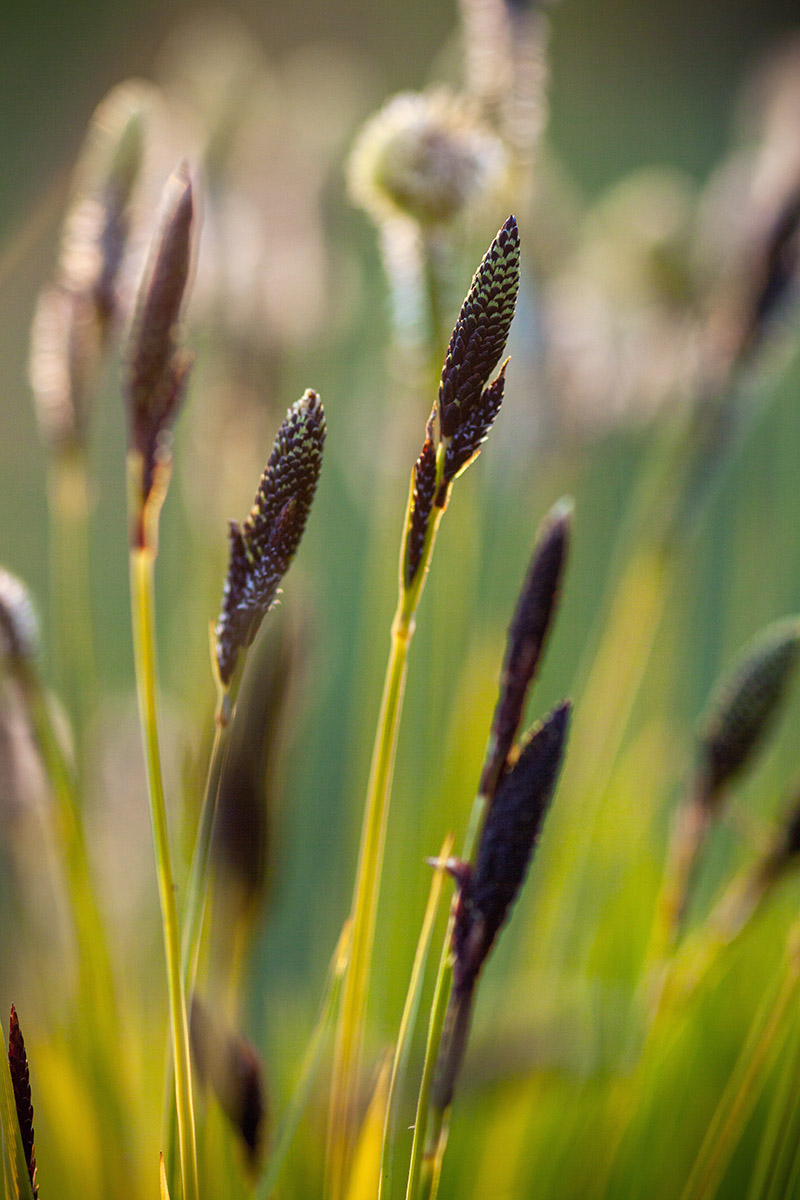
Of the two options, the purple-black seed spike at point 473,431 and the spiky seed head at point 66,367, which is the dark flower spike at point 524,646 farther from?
the spiky seed head at point 66,367

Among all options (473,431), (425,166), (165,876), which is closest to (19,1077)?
(165,876)

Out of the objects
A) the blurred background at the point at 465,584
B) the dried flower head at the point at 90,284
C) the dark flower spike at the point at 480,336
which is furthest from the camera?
the blurred background at the point at 465,584

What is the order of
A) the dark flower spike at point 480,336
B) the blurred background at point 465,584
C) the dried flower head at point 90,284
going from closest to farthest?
the dark flower spike at point 480,336
the dried flower head at point 90,284
the blurred background at point 465,584

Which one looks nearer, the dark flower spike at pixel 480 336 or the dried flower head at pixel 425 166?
the dark flower spike at pixel 480 336

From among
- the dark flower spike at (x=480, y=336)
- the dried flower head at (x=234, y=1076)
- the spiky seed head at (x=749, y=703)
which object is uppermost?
the dark flower spike at (x=480, y=336)

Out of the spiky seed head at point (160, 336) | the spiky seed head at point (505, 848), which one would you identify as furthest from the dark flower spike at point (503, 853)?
the spiky seed head at point (160, 336)

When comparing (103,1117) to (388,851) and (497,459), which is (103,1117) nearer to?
(388,851)

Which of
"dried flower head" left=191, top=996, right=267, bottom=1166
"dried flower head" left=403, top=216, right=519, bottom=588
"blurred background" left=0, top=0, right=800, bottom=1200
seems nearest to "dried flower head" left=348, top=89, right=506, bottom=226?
"blurred background" left=0, top=0, right=800, bottom=1200

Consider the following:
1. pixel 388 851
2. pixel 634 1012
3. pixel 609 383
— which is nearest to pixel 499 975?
pixel 388 851

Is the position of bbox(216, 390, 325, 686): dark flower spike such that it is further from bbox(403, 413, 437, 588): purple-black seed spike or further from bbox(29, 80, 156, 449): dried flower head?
bbox(29, 80, 156, 449): dried flower head
